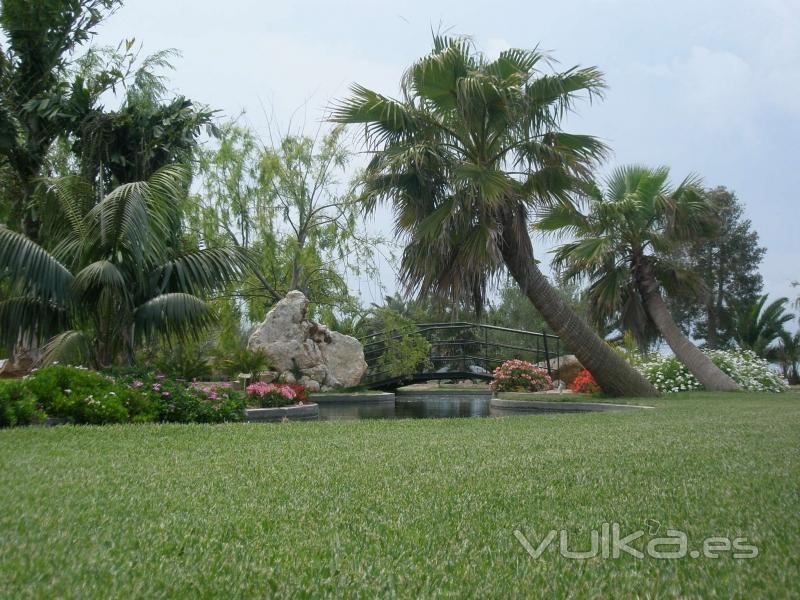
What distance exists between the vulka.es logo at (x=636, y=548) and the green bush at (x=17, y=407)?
6.60 meters

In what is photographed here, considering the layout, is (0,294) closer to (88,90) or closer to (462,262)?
(88,90)

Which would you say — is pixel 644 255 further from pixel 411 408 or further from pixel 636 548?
pixel 636 548

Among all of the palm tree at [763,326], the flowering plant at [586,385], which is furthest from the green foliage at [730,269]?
the flowering plant at [586,385]

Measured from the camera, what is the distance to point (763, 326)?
30984mm

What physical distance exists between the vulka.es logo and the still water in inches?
372

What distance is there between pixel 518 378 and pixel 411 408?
327 cm

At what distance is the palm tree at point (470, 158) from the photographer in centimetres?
1167

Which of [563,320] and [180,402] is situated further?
[563,320]

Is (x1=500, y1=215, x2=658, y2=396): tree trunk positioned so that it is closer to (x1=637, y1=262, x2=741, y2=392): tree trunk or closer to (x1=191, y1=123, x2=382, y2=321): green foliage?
(x1=637, y1=262, x2=741, y2=392): tree trunk

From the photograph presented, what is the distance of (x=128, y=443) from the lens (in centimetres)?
607

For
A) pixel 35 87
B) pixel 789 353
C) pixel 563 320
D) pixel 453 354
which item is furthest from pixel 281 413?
pixel 789 353

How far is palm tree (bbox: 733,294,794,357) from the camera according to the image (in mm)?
30733

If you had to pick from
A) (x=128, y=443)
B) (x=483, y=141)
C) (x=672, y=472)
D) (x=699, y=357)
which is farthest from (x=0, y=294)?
(x=699, y=357)

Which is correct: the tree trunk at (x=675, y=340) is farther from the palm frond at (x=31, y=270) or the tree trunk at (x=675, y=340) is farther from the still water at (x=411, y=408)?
the palm frond at (x=31, y=270)
